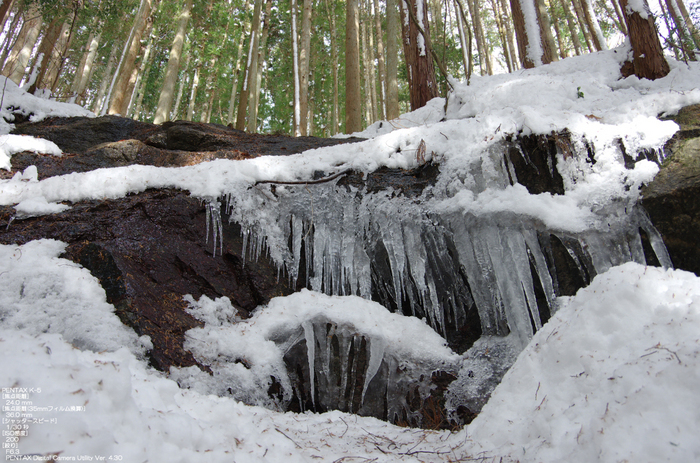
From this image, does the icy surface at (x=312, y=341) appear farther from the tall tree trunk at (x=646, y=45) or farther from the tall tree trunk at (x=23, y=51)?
the tall tree trunk at (x=23, y=51)

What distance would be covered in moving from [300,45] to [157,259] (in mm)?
8199

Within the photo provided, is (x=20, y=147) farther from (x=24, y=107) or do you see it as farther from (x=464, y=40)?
(x=464, y=40)

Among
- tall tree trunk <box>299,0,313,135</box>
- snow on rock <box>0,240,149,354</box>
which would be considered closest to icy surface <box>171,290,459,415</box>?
snow on rock <box>0,240,149,354</box>

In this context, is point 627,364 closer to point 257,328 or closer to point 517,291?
point 517,291

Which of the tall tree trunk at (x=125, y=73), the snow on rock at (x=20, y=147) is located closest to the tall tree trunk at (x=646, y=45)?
the snow on rock at (x=20, y=147)

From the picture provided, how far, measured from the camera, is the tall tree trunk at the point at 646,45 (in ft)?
14.0

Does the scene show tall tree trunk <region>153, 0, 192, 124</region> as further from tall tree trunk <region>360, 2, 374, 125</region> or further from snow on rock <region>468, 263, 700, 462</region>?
snow on rock <region>468, 263, 700, 462</region>

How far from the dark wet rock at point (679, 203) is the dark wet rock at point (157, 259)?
3.24 metres

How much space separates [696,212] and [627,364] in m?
2.30

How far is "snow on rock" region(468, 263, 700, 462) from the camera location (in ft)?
4.33

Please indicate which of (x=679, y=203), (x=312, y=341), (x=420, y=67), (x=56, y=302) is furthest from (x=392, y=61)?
(x=56, y=302)

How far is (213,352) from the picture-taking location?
286cm

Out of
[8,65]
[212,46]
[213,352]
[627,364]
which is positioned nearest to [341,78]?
[212,46]

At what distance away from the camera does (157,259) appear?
3.17m
